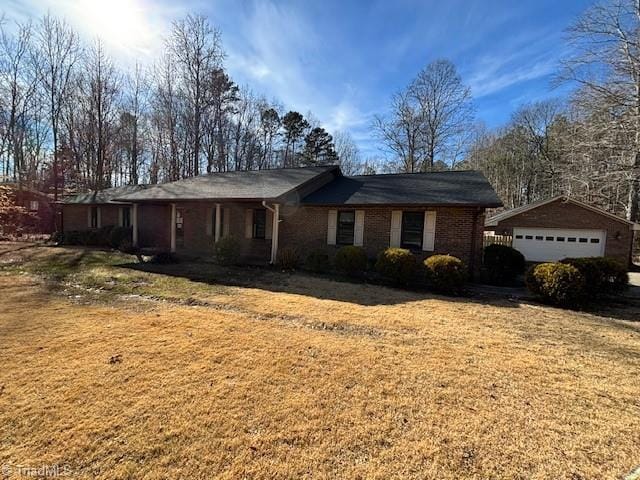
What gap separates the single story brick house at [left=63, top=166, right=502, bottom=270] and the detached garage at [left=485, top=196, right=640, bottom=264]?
234 inches

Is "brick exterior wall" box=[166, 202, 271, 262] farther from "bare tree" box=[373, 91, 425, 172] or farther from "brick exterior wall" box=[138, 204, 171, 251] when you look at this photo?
"bare tree" box=[373, 91, 425, 172]

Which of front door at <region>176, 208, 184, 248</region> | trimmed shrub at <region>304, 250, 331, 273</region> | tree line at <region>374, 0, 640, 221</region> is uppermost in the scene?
tree line at <region>374, 0, 640, 221</region>

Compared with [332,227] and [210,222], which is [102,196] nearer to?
[210,222]

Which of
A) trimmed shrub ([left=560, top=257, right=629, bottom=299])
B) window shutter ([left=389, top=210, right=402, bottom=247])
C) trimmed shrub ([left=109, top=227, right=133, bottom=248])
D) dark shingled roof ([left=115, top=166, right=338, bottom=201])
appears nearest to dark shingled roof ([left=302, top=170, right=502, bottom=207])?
window shutter ([left=389, top=210, right=402, bottom=247])

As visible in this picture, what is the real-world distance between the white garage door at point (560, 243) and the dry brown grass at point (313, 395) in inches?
436

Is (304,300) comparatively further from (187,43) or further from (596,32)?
(187,43)

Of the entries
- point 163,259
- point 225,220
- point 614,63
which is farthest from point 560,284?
point 614,63

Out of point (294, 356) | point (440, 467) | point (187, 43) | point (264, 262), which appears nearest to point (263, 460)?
point (440, 467)

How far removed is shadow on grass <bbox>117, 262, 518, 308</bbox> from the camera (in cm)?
755

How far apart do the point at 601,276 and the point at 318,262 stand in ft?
25.7

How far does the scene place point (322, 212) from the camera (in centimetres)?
1185

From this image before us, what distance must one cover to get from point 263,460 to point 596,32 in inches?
903

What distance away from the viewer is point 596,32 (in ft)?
49.3

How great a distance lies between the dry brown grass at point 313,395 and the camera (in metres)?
2.24
